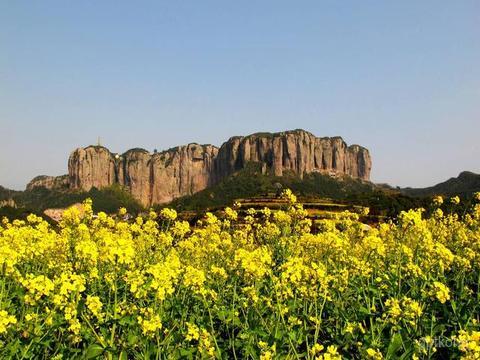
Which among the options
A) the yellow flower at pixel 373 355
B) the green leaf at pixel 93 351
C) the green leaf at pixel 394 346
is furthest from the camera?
the green leaf at pixel 394 346

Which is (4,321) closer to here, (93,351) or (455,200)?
(93,351)

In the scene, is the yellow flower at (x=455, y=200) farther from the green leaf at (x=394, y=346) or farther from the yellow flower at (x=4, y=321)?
the yellow flower at (x=4, y=321)

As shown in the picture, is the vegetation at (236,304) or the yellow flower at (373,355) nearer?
the yellow flower at (373,355)

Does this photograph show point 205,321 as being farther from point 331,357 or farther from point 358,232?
point 358,232

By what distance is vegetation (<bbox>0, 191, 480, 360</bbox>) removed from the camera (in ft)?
18.1

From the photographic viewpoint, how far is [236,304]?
7.75 metres

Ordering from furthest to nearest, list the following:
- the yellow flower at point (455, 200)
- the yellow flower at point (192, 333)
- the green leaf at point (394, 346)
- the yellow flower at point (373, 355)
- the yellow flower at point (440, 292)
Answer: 1. the yellow flower at point (455, 200)
2. the yellow flower at point (440, 292)
3. the yellow flower at point (192, 333)
4. the green leaf at point (394, 346)
5. the yellow flower at point (373, 355)

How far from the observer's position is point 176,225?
1366 cm

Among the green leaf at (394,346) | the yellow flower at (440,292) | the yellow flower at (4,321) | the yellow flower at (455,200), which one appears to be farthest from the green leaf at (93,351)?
the yellow flower at (455,200)

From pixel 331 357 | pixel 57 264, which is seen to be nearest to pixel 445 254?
pixel 331 357

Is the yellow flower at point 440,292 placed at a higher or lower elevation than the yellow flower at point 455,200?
lower

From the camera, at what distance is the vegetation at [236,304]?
5.51 metres

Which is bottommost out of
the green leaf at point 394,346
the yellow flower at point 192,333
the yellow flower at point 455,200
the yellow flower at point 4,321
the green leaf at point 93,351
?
the green leaf at point 394,346

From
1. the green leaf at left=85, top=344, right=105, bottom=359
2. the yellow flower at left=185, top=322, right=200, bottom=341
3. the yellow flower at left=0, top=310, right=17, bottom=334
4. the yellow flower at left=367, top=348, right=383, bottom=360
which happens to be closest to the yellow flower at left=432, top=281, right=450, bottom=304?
the yellow flower at left=367, top=348, right=383, bottom=360
